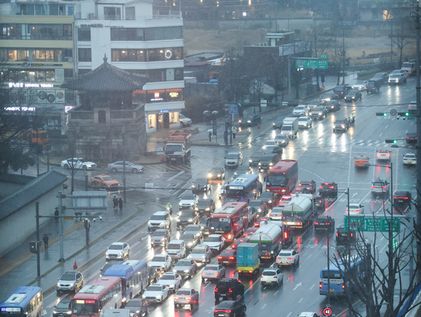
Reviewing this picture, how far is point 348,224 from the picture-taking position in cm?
4647

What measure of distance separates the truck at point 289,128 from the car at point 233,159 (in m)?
7.41

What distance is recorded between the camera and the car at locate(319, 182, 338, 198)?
60.8 meters

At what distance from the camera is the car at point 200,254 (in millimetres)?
Answer: 49438

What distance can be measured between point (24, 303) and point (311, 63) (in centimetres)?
5262

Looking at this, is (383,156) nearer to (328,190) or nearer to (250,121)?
(328,190)

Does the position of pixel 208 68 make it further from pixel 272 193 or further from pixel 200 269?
→ pixel 200 269

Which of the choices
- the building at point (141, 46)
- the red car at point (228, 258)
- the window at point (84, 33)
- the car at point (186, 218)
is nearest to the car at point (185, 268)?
the red car at point (228, 258)

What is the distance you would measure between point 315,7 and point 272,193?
275 feet

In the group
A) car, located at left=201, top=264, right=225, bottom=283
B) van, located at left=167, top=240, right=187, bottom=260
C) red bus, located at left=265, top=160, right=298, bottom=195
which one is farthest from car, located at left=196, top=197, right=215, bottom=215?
car, located at left=201, top=264, right=225, bottom=283

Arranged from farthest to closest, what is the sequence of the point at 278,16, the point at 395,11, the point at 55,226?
the point at 278,16 → the point at 395,11 → the point at 55,226

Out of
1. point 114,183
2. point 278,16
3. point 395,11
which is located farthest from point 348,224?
point 278,16

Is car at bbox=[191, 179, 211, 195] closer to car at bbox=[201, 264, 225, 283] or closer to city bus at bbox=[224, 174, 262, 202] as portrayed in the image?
city bus at bbox=[224, 174, 262, 202]

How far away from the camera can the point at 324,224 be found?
53.9 meters

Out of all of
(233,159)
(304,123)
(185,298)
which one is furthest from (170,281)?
(304,123)
